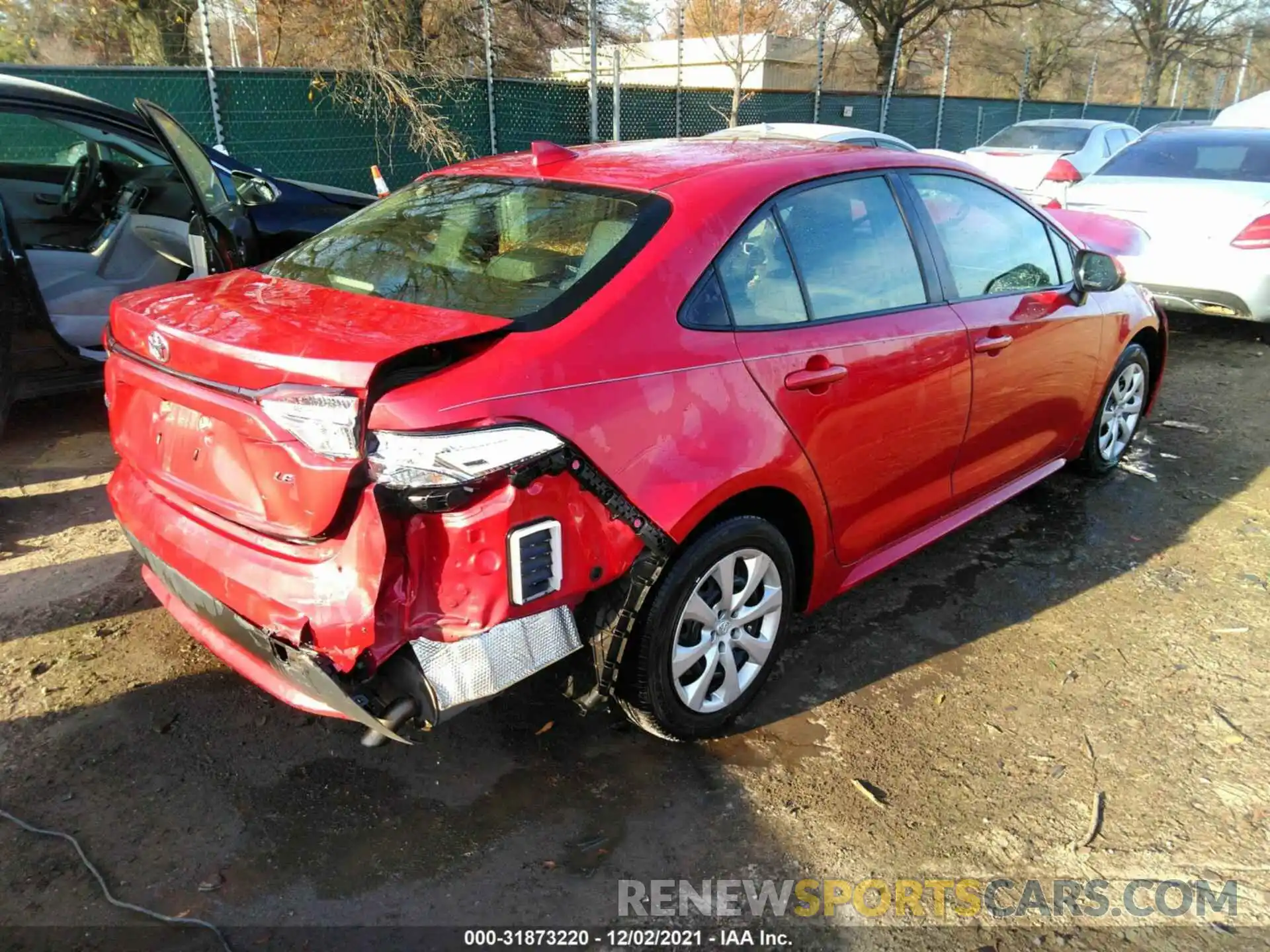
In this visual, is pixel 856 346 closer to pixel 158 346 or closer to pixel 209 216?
pixel 158 346

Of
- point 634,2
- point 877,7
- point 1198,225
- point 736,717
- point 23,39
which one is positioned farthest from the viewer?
point 877,7

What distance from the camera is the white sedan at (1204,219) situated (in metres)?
6.82

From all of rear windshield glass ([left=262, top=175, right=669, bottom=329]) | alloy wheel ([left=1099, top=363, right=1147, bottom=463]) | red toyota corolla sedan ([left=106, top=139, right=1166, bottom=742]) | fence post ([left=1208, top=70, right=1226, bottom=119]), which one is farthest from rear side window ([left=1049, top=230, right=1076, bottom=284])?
fence post ([left=1208, top=70, right=1226, bottom=119])

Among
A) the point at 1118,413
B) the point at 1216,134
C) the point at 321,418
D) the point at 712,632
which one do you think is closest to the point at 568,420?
the point at 321,418

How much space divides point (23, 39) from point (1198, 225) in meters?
16.4

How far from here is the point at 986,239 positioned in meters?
3.70

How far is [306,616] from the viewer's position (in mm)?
2188

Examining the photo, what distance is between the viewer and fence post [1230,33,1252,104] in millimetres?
33406

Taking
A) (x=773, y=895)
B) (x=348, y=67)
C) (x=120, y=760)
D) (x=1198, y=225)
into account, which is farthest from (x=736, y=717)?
(x=348, y=67)

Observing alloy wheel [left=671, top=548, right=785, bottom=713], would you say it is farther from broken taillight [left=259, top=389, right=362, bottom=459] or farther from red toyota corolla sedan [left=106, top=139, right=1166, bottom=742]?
broken taillight [left=259, top=389, right=362, bottom=459]

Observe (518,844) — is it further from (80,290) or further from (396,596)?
(80,290)

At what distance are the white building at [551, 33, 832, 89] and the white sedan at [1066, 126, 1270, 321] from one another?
7165mm

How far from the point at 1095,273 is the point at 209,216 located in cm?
441

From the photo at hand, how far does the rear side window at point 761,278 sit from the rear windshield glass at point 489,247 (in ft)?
0.81
